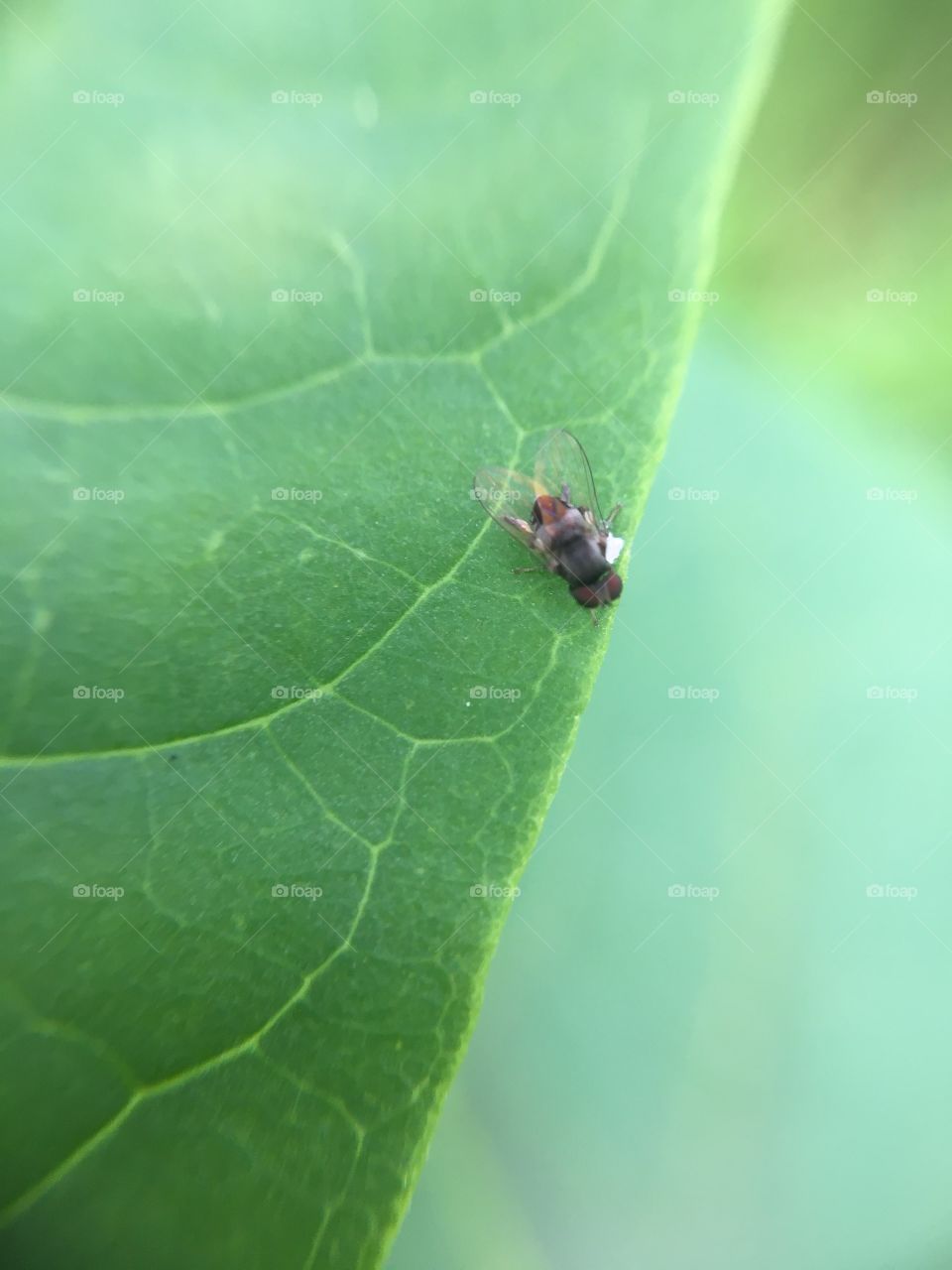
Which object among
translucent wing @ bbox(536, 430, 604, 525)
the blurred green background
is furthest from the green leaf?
the blurred green background

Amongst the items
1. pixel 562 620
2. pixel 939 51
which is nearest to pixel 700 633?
pixel 562 620

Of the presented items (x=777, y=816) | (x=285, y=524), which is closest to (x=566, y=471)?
(x=285, y=524)

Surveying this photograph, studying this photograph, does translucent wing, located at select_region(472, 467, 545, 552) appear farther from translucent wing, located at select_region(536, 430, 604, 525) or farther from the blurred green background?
the blurred green background

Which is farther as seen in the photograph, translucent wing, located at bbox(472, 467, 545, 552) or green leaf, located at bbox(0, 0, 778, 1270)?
translucent wing, located at bbox(472, 467, 545, 552)

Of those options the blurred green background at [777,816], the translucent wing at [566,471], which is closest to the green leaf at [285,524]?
the translucent wing at [566,471]

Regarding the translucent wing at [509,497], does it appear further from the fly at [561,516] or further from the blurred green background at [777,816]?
the blurred green background at [777,816]

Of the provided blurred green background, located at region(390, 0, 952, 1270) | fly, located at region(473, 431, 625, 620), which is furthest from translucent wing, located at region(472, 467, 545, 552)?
blurred green background, located at region(390, 0, 952, 1270)

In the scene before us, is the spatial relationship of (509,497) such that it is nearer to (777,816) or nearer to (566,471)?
(566,471)

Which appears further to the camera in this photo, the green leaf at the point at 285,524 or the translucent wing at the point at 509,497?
the translucent wing at the point at 509,497
